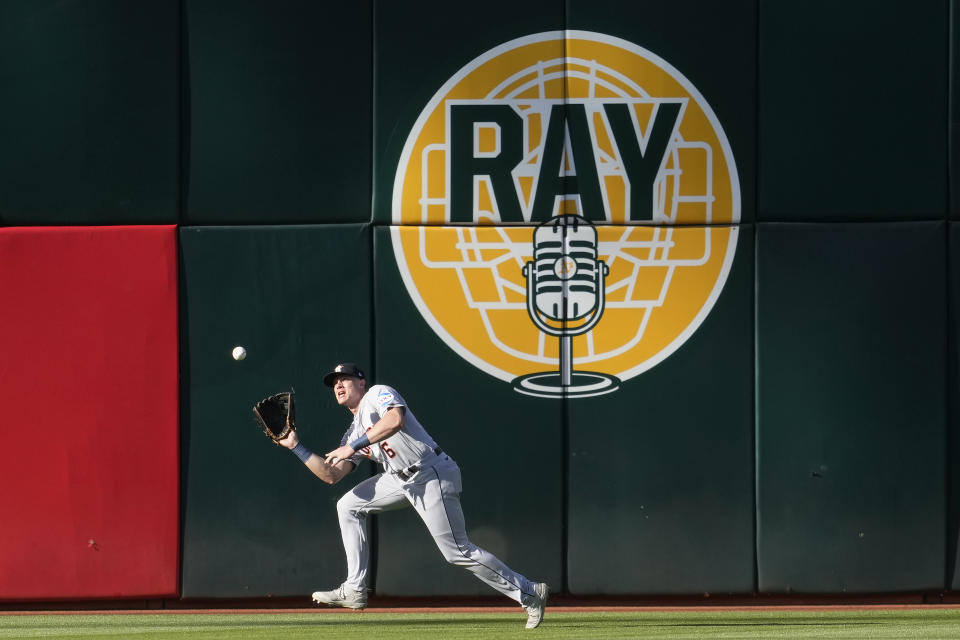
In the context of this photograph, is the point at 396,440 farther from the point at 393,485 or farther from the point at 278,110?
the point at 278,110

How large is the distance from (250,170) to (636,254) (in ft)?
7.80

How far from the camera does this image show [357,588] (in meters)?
7.79

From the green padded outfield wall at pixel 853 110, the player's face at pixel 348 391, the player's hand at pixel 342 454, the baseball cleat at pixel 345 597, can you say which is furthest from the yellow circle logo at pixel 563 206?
the baseball cleat at pixel 345 597

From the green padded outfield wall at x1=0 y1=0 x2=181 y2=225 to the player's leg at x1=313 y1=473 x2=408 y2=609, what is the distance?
2.14 m

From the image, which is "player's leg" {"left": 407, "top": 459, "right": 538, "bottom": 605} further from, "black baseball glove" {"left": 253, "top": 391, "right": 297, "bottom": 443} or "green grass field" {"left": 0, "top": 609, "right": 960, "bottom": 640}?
"black baseball glove" {"left": 253, "top": 391, "right": 297, "bottom": 443}

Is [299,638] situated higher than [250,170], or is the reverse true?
[250,170]

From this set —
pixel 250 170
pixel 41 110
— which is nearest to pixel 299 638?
pixel 250 170

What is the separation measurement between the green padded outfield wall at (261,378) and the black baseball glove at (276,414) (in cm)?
85

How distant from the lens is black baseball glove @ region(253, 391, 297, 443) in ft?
25.1

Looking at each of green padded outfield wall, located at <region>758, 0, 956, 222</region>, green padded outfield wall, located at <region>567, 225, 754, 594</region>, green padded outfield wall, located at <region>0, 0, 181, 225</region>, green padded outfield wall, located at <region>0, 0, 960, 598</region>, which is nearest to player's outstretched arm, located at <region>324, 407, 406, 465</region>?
green padded outfield wall, located at <region>0, 0, 960, 598</region>

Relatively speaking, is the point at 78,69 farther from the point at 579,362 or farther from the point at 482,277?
the point at 579,362

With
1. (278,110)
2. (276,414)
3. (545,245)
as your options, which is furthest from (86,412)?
(545,245)

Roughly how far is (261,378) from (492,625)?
2075mm

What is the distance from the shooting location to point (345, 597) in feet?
25.6
